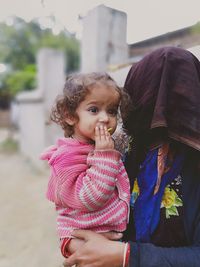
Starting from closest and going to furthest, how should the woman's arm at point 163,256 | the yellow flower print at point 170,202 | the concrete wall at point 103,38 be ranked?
the woman's arm at point 163,256
the yellow flower print at point 170,202
the concrete wall at point 103,38

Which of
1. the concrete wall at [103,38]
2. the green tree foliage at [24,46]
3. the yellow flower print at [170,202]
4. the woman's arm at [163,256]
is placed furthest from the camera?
the green tree foliage at [24,46]

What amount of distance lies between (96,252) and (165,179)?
0.39m

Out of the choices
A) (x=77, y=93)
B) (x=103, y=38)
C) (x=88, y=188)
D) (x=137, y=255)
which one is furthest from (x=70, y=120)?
(x=103, y=38)

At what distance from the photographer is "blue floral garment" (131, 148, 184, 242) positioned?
1388 millimetres

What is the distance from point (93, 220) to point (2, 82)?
73.1ft

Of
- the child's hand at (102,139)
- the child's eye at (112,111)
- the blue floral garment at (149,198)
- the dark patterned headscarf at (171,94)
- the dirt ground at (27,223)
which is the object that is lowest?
the dirt ground at (27,223)

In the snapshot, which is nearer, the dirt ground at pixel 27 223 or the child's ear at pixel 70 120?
the child's ear at pixel 70 120

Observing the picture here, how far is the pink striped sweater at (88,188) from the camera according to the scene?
1340 millimetres

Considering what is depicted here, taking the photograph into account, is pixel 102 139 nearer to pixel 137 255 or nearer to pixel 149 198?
pixel 149 198

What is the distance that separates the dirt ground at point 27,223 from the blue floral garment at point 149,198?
309 centimetres

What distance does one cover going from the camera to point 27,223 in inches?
226

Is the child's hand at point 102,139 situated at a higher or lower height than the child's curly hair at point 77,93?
lower

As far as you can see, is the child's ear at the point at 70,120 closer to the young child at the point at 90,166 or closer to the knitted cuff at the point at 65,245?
the young child at the point at 90,166

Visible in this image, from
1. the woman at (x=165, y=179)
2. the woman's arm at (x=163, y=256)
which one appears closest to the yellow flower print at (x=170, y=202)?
the woman at (x=165, y=179)
